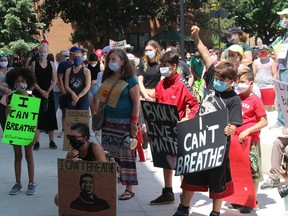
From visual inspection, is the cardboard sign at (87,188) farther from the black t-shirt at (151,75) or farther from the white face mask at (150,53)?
the black t-shirt at (151,75)

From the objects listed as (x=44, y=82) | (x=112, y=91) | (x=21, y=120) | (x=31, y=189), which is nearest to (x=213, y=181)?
(x=112, y=91)

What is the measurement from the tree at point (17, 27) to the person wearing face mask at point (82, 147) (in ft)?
98.2

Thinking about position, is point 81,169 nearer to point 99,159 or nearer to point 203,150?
point 99,159

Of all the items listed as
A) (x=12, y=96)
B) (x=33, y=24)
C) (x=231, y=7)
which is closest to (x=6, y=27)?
(x=33, y=24)

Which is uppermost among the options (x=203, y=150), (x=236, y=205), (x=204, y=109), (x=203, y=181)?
(x=204, y=109)

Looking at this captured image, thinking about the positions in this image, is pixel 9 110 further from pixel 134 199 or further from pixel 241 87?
pixel 241 87

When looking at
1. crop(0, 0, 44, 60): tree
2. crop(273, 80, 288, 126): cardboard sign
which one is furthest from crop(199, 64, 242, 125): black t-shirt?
crop(0, 0, 44, 60): tree

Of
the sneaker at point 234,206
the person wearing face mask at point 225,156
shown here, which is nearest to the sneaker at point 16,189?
the person wearing face mask at point 225,156

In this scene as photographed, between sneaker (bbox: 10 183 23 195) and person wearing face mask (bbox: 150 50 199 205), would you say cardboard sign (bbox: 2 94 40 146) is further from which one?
person wearing face mask (bbox: 150 50 199 205)

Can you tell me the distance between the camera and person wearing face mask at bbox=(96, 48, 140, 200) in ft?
19.7

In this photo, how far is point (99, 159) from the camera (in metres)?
5.07

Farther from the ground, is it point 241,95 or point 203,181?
point 241,95

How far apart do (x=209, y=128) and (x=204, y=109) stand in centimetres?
36

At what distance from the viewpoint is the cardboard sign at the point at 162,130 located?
5.47m
